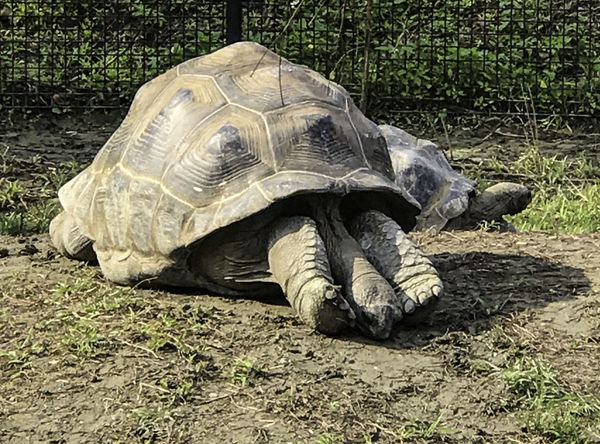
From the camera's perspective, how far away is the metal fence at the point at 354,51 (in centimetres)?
949

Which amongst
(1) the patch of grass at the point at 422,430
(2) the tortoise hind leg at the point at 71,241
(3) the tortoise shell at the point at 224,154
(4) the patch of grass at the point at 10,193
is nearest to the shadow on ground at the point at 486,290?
(3) the tortoise shell at the point at 224,154

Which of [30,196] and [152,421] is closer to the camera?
[152,421]

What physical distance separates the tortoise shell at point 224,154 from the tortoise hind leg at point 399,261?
5.9 inches

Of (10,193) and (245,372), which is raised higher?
(245,372)

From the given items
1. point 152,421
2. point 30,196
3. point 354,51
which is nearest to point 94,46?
point 354,51

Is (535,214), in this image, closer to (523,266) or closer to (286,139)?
(523,266)

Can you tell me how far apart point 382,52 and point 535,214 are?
11.1 feet

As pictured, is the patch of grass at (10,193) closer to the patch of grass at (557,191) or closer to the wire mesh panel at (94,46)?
the wire mesh panel at (94,46)

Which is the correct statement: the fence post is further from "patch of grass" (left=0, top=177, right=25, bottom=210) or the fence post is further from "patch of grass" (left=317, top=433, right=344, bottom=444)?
"patch of grass" (left=317, top=433, right=344, bottom=444)

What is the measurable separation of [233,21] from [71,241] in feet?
14.0

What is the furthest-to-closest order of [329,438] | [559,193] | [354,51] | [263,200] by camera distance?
[354,51]
[559,193]
[263,200]
[329,438]

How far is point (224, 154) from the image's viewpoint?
415 cm

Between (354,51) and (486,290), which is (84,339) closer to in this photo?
(486,290)

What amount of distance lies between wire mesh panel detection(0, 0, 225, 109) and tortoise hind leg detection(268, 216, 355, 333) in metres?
A: 5.42
